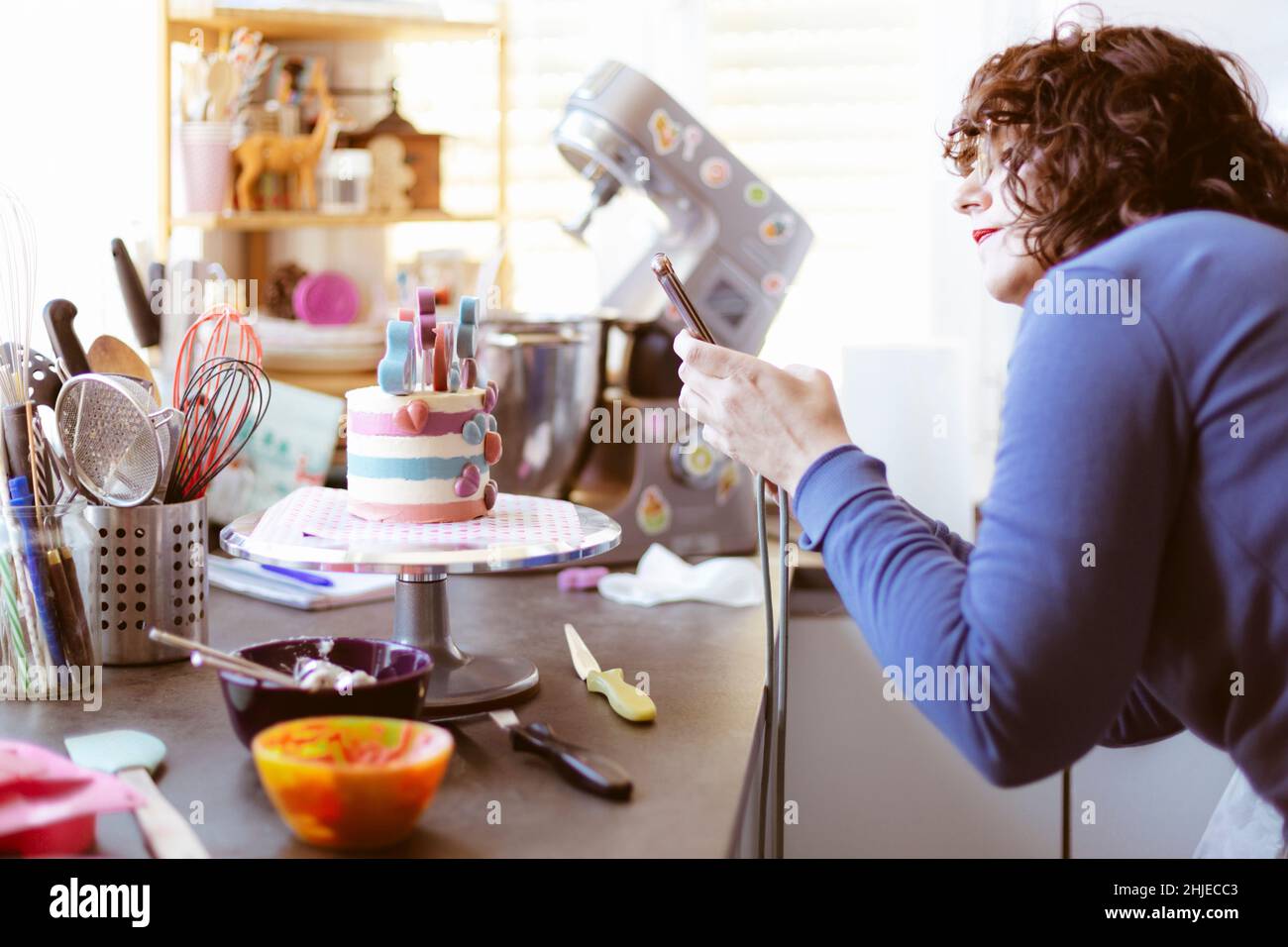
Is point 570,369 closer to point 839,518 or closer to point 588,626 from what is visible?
point 588,626

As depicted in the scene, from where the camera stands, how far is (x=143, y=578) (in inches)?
44.3

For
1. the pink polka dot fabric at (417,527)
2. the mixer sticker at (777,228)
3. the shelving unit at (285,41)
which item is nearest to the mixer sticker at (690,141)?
the mixer sticker at (777,228)

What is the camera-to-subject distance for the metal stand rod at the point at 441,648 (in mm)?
1034

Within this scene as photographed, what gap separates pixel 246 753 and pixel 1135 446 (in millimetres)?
638

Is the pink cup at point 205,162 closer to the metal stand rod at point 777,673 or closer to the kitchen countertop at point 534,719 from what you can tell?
the kitchen countertop at point 534,719

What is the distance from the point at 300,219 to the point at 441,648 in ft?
4.60

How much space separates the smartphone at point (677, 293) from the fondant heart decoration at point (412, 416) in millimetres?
223

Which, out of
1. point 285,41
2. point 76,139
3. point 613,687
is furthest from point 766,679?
point 285,41

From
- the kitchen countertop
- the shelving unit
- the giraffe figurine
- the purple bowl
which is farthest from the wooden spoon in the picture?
the giraffe figurine

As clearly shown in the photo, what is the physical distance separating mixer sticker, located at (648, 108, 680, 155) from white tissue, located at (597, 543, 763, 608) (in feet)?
1.69

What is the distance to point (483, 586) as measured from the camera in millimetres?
1522

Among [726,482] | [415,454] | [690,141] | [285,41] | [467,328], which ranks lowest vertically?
[726,482]

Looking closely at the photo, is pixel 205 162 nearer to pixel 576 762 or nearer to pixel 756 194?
pixel 756 194
